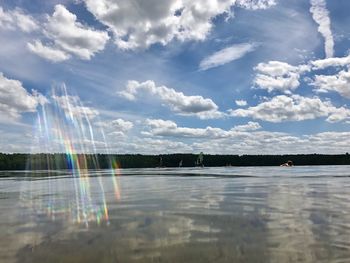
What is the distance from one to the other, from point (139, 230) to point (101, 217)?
3.50 meters

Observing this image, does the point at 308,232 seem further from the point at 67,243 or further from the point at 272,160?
the point at 272,160

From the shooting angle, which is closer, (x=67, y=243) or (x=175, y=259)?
(x=175, y=259)

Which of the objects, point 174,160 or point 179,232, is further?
point 174,160

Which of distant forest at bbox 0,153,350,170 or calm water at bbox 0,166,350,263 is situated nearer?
calm water at bbox 0,166,350,263

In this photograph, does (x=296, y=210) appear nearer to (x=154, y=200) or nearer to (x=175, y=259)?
(x=154, y=200)

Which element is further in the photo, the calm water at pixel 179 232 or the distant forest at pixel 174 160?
the distant forest at pixel 174 160

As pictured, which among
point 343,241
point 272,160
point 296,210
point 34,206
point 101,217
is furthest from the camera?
point 272,160

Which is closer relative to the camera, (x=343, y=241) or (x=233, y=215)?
(x=343, y=241)

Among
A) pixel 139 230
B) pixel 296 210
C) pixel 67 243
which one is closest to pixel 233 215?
pixel 296 210

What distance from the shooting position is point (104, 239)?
38.2 feet

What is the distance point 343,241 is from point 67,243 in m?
6.98

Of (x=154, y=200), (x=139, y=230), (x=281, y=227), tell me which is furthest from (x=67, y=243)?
(x=154, y=200)

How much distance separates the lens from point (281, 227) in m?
13.2

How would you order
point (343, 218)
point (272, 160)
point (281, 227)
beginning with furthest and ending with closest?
point (272, 160)
point (343, 218)
point (281, 227)
